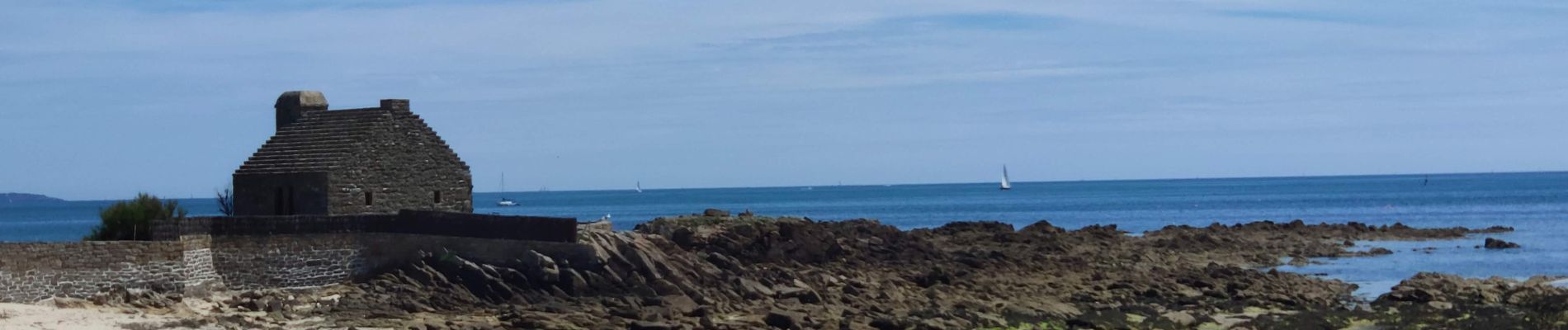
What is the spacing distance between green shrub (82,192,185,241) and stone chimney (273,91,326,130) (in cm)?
305

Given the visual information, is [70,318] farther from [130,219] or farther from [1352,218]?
[1352,218]

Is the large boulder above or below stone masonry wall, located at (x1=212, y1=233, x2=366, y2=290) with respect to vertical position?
below

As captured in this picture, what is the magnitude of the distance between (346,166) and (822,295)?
9082 mm

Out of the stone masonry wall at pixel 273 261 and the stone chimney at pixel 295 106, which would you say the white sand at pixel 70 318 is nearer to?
the stone masonry wall at pixel 273 261

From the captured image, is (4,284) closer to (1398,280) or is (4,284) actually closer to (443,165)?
(443,165)

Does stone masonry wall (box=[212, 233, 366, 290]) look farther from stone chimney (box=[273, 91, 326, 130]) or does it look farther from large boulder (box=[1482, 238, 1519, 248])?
large boulder (box=[1482, 238, 1519, 248])

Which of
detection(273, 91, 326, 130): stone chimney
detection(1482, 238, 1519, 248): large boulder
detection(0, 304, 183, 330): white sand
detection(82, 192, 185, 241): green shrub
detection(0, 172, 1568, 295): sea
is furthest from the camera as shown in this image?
detection(1482, 238, 1519, 248): large boulder

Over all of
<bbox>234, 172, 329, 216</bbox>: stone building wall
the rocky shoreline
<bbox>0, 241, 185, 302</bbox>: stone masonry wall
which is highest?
<bbox>234, 172, 329, 216</bbox>: stone building wall

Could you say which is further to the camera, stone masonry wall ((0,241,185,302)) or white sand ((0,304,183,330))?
stone masonry wall ((0,241,185,302))

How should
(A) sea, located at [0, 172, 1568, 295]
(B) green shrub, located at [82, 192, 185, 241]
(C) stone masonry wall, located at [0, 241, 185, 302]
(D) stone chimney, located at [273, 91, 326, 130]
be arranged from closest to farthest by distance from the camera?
1. (C) stone masonry wall, located at [0, 241, 185, 302]
2. (B) green shrub, located at [82, 192, 185, 241]
3. (D) stone chimney, located at [273, 91, 326, 130]
4. (A) sea, located at [0, 172, 1568, 295]

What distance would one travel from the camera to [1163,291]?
35.7m

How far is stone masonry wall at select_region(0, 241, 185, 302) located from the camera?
91.9 ft

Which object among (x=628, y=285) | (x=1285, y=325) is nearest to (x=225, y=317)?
(x=628, y=285)

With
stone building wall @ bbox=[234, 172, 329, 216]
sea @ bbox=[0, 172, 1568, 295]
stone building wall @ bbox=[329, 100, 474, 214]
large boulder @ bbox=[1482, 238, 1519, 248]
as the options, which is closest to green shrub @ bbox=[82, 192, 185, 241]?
stone building wall @ bbox=[234, 172, 329, 216]
